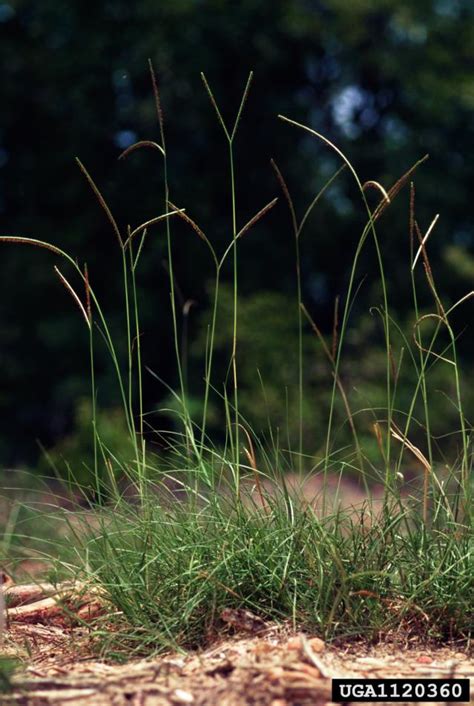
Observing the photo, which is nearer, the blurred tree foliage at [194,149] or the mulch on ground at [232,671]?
the mulch on ground at [232,671]

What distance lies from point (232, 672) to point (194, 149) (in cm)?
1156

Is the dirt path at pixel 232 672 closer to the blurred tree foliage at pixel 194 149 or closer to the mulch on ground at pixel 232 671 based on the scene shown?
the mulch on ground at pixel 232 671

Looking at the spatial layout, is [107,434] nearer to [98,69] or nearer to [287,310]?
[287,310]

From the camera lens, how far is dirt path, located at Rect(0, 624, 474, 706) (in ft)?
6.84

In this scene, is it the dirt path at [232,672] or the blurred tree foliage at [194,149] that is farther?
the blurred tree foliage at [194,149]

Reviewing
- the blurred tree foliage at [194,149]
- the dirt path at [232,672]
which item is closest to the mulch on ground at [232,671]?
the dirt path at [232,672]

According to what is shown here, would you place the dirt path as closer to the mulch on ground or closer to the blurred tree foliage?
the mulch on ground

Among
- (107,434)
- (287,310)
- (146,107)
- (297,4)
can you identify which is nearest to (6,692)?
(107,434)

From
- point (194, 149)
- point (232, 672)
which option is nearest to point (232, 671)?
point (232, 672)

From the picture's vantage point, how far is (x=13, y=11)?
43.7 ft

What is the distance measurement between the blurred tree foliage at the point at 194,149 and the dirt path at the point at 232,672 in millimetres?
9952

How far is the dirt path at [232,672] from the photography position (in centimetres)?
209

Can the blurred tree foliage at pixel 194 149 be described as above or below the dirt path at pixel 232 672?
below

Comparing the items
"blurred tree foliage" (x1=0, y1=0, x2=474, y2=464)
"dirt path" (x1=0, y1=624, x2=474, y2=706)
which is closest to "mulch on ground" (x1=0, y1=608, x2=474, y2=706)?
"dirt path" (x1=0, y1=624, x2=474, y2=706)
